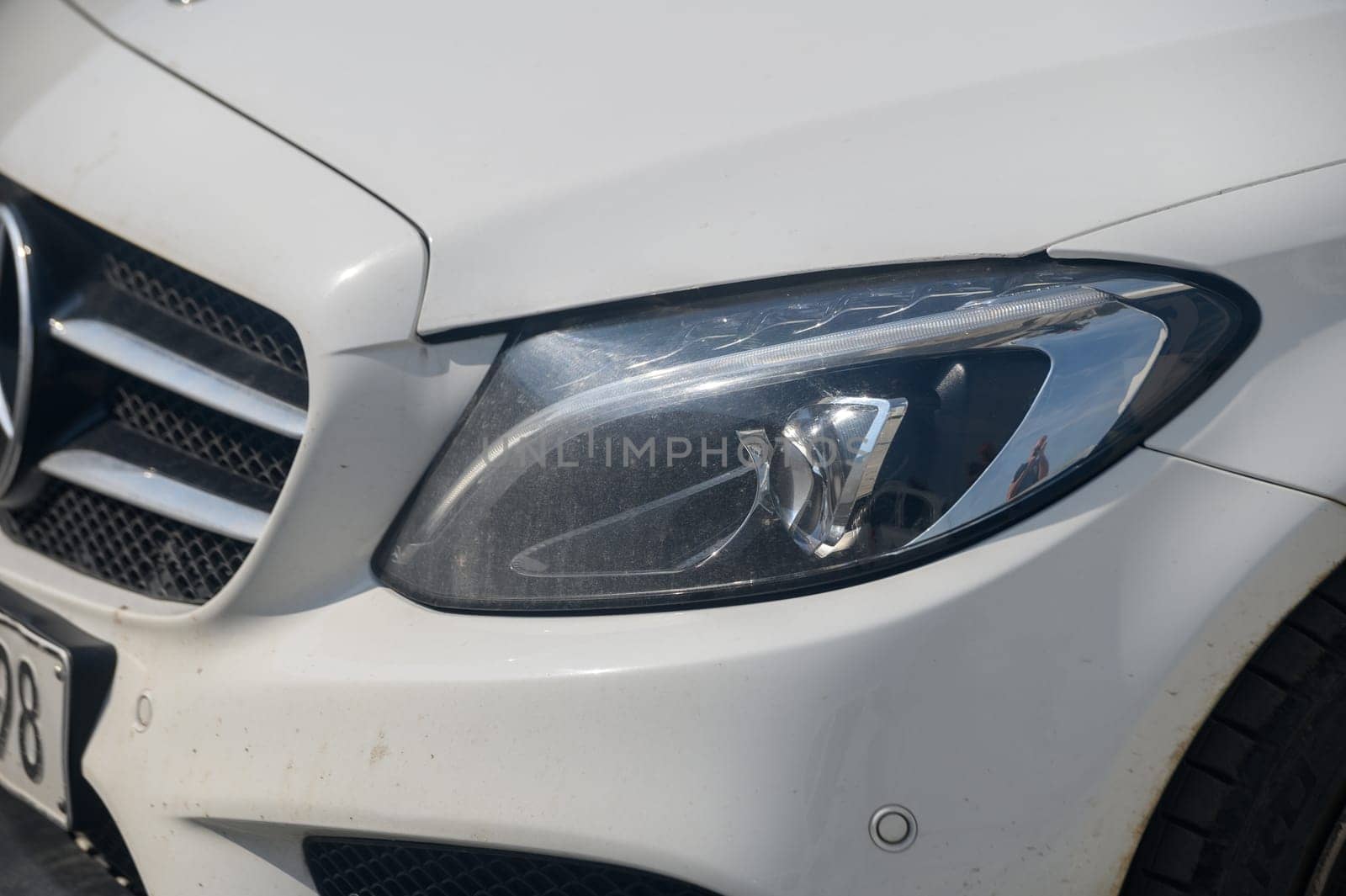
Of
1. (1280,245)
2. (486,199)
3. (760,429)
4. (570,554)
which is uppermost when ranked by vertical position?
(1280,245)

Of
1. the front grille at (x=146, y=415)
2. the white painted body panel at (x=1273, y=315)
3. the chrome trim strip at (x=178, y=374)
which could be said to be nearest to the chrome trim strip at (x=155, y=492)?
the front grille at (x=146, y=415)

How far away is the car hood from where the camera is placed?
1.17 m

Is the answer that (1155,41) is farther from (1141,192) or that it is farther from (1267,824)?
(1267,824)

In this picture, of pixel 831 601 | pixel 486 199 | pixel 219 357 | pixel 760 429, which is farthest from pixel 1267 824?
pixel 219 357

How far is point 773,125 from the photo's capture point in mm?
1254

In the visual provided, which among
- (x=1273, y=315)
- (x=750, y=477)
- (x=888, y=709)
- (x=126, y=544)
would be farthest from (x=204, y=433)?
(x=1273, y=315)

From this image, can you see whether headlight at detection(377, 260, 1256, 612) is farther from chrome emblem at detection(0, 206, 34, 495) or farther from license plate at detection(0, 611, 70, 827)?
chrome emblem at detection(0, 206, 34, 495)

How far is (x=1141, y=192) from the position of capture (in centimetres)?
115

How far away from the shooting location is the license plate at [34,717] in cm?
131

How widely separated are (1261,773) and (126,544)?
4.06 ft

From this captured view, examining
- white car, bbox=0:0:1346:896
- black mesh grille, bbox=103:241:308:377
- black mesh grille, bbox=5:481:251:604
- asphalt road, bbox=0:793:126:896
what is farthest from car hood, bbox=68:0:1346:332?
asphalt road, bbox=0:793:126:896

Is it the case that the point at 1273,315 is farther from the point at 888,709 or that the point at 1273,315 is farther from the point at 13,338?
the point at 13,338

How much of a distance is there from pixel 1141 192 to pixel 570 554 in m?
0.63

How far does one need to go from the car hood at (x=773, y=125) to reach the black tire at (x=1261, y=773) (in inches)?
16.9
